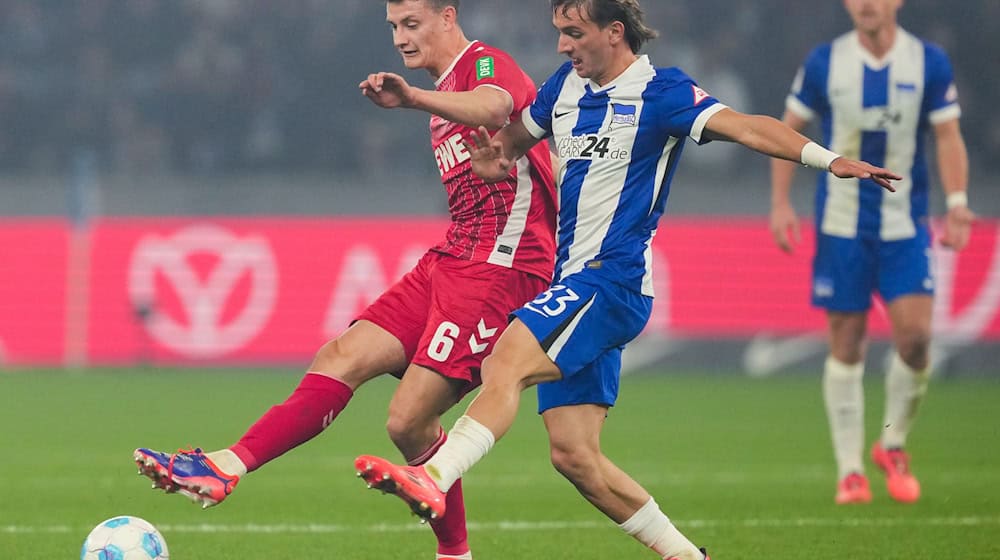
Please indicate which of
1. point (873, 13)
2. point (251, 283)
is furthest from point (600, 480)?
point (251, 283)

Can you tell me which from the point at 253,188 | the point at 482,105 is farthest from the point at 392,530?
the point at 253,188

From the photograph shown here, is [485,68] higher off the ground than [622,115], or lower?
higher

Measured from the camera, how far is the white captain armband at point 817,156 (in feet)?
15.8

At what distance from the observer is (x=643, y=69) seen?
17.5 ft

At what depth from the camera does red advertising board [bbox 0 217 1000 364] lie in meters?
15.6

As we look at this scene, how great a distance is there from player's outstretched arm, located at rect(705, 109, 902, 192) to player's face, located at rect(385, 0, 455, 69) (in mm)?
1286

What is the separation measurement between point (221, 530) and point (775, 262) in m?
9.91

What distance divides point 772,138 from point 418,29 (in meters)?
1.56

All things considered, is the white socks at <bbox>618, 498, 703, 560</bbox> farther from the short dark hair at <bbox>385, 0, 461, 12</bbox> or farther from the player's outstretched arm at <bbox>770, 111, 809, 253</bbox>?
the player's outstretched arm at <bbox>770, 111, 809, 253</bbox>

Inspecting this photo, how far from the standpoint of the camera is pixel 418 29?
5.83 m

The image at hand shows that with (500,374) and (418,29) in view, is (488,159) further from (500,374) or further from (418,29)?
(500,374)

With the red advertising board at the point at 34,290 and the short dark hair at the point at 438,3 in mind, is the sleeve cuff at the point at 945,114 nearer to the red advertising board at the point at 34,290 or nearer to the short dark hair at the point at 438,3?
the short dark hair at the point at 438,3

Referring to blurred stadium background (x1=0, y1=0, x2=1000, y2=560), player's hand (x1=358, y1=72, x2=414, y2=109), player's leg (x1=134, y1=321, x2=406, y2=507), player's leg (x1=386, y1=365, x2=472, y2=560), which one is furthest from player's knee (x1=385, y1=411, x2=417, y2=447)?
player's hand (x1=358, y1=72, x2=414, y2=109)

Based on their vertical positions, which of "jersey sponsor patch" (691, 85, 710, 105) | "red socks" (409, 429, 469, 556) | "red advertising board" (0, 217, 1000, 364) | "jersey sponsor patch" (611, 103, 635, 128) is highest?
"jersey sponsor patch" (691, 85, 710, 105)
